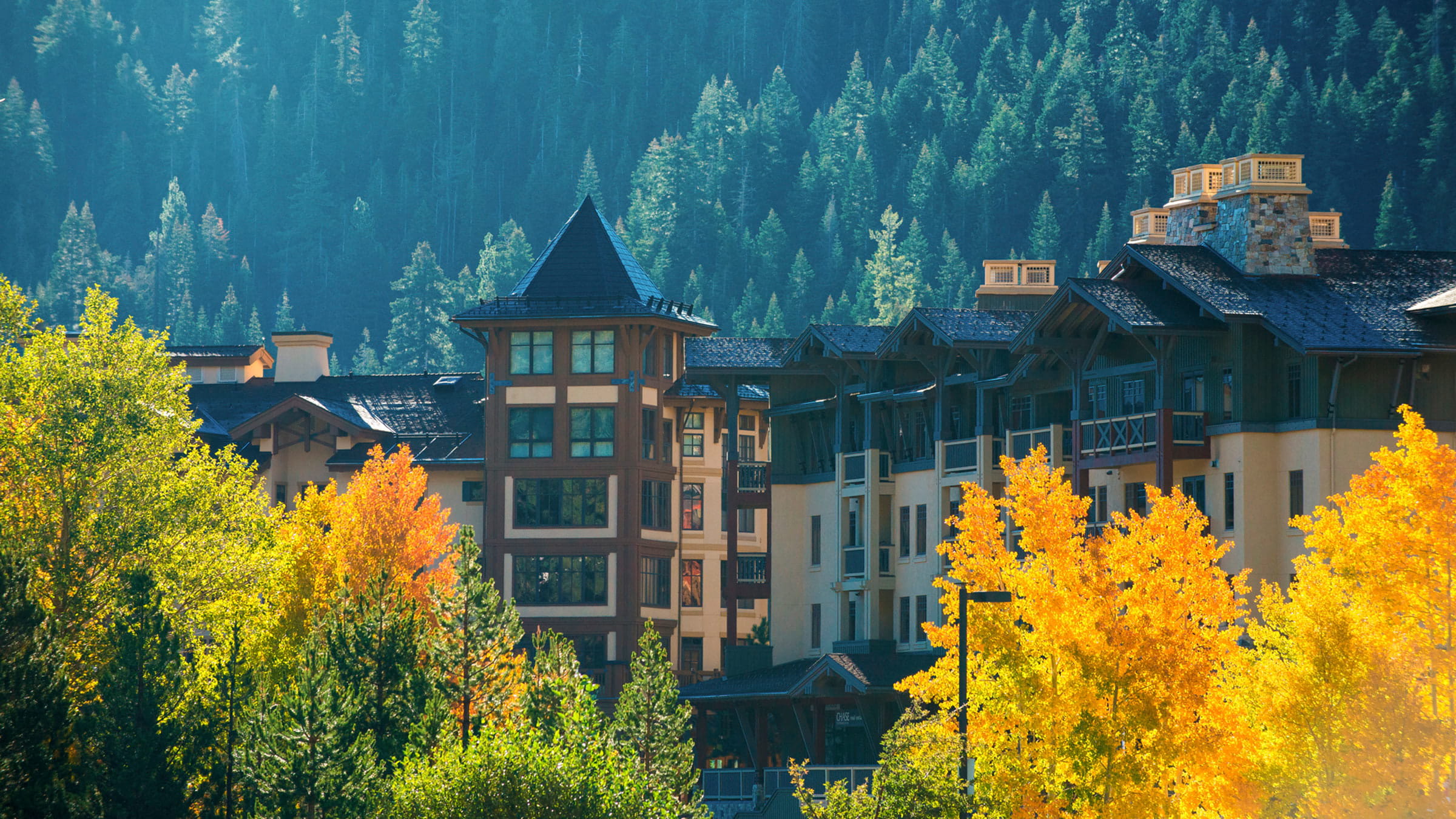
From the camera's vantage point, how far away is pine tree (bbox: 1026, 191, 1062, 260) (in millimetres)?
190375

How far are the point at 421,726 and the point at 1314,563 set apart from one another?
19.0m

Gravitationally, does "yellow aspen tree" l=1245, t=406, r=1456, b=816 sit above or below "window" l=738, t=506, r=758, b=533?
below

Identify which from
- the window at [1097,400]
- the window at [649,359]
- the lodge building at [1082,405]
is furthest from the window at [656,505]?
the window at [1097,400]

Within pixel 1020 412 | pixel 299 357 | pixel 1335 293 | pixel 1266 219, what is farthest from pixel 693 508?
pixel 1335 293

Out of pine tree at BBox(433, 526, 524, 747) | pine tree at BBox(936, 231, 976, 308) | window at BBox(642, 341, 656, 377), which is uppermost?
pine tree at BBox(936, 231, 976, 308)

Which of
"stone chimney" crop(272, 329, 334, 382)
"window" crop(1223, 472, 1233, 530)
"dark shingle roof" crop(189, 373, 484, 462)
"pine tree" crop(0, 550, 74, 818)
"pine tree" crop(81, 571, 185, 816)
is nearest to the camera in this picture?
"pine tree" crop(0, 550, 74, 818)

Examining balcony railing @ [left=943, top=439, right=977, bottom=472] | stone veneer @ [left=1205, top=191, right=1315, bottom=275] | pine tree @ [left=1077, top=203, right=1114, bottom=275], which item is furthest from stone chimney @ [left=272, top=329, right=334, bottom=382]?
pine tree @ [left=1077, top=203, right=1114, bottom=275]

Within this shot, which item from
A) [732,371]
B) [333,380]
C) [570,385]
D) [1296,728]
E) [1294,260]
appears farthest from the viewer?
[333,380]

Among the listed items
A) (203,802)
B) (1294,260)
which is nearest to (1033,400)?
(1294,260)

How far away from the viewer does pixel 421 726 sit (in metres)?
45.0

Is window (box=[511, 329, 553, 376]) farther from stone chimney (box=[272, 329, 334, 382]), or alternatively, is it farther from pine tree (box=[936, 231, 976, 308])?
pine tree (box=[936, 231, 976, 308])

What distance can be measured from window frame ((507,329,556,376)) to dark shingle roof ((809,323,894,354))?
18.2 m

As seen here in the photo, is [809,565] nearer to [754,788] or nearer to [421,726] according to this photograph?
[754,788]

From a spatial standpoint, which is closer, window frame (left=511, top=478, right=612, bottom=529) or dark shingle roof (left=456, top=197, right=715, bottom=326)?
window frame (left=511, top=478, right=612, bottom=529)
